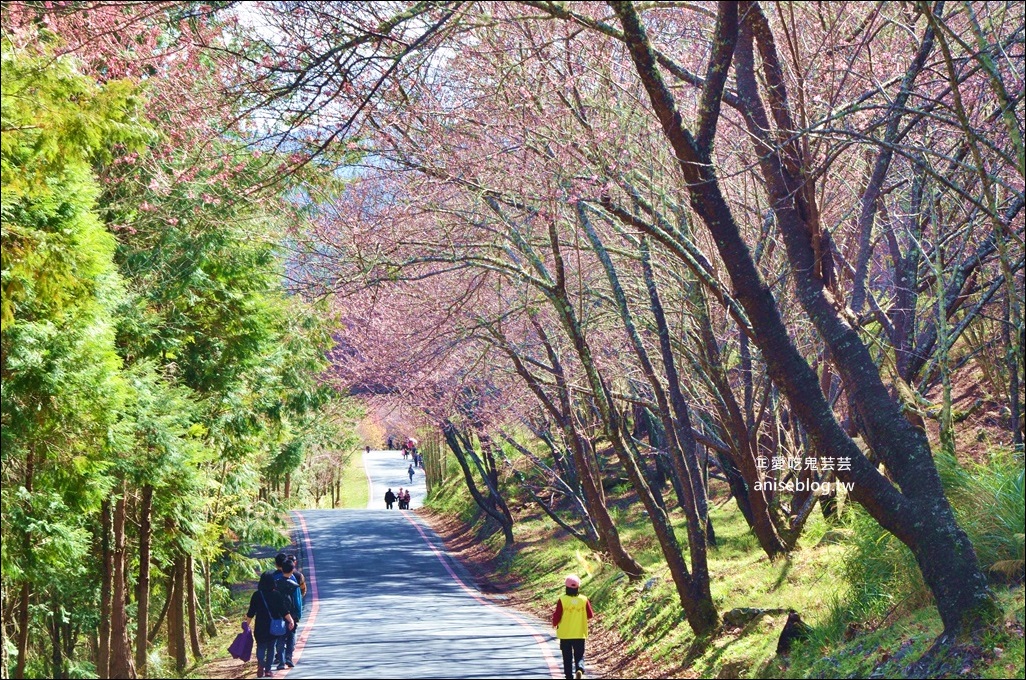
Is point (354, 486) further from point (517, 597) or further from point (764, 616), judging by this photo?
point (764, 616)

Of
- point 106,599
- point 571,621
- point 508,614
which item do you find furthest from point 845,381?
point 508,614

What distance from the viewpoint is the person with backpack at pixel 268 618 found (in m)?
15.1

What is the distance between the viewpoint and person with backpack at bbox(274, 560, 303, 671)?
15406 millimetres

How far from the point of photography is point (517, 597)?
2706cm

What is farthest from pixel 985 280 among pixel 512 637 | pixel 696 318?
pixel 512 637

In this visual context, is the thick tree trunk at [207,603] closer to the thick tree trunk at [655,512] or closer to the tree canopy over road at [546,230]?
the tree canopy over road at [546,230]

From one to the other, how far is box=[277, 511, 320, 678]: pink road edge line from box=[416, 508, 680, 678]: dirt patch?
460cm


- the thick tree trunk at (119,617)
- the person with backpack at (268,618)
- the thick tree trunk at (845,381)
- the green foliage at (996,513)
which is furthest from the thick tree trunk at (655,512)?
the thick tree trunk at (119,617)

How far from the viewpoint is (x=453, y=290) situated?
20.6m

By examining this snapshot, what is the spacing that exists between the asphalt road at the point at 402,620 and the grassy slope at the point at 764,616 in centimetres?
161

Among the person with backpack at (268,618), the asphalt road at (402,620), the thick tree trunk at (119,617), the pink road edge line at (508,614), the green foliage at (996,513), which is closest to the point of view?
the green foliage at (996,513)

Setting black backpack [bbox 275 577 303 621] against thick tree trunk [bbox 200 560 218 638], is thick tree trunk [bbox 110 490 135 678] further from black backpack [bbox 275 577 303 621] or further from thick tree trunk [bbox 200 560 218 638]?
thick tree trunk [bbox 200 560 218 638]

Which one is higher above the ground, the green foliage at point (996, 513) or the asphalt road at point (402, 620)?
the green foliage at point (996, 513)

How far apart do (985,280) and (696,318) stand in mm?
3748
